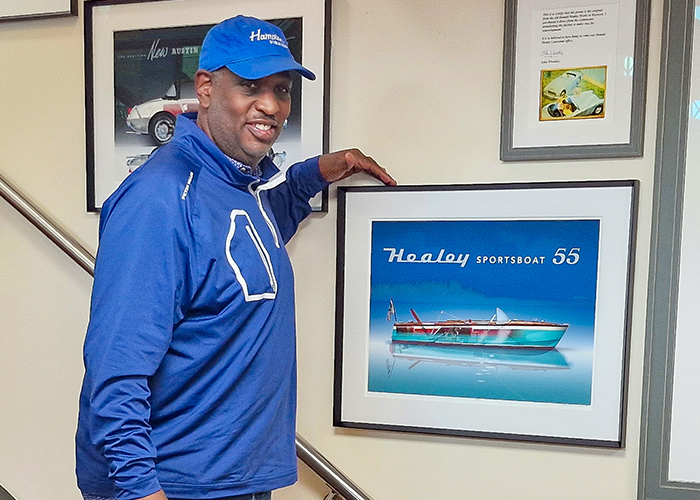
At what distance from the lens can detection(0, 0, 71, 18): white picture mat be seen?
189 cm

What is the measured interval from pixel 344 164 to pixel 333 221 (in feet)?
0.65

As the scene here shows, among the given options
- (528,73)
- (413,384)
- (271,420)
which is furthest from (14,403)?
(528,73)

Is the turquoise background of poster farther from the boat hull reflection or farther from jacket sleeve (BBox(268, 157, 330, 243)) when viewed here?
jacket sleeve (BBox(268, 157, 330, 243))

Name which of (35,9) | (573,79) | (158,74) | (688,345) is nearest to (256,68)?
(158,74)

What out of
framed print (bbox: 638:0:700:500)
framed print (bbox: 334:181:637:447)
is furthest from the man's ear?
framed print (bbox: 638:0:700:500)

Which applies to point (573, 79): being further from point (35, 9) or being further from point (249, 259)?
point (35, 9)

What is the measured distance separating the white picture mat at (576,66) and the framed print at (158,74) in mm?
490

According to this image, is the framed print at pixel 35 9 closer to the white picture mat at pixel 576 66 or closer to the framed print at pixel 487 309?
the framed print at pixel 487 309

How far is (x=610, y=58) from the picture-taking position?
157cm

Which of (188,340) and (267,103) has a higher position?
(267,103)

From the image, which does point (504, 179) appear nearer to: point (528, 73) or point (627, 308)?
point (528, 73)

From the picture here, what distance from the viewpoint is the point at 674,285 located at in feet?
5.08

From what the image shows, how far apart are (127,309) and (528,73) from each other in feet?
3.53

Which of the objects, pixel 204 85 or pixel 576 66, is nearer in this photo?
pixel 204 85
